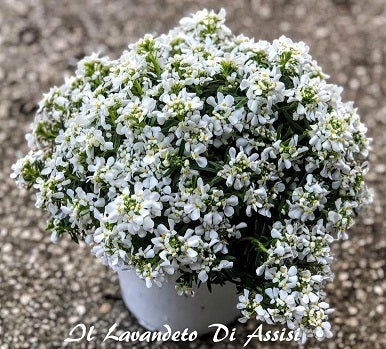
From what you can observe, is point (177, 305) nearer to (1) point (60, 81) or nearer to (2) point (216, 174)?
(2) point (216, 174)

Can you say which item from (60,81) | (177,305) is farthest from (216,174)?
(60,81)

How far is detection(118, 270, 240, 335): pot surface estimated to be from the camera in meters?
2.18

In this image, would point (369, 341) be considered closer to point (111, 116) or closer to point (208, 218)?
point (208, 218)

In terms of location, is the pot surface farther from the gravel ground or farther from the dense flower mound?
the dense flower mound

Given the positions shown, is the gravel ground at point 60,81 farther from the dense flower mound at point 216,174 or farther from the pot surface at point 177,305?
the dense flower mound at point 216,174

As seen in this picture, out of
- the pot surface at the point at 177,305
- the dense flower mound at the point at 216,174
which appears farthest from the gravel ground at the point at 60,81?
the dense flower mound at the point at 216,174

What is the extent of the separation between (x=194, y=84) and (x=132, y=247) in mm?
503

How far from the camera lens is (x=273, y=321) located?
6.25ft

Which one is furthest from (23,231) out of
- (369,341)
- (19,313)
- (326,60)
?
(326,60)

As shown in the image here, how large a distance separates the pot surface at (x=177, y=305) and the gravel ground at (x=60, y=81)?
9 centimetres

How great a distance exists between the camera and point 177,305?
222 centimetres

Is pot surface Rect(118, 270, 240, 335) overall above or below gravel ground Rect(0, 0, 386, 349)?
below

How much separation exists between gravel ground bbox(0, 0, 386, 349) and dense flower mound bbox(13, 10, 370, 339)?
0.55m

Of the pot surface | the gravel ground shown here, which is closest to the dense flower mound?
the pot surface
